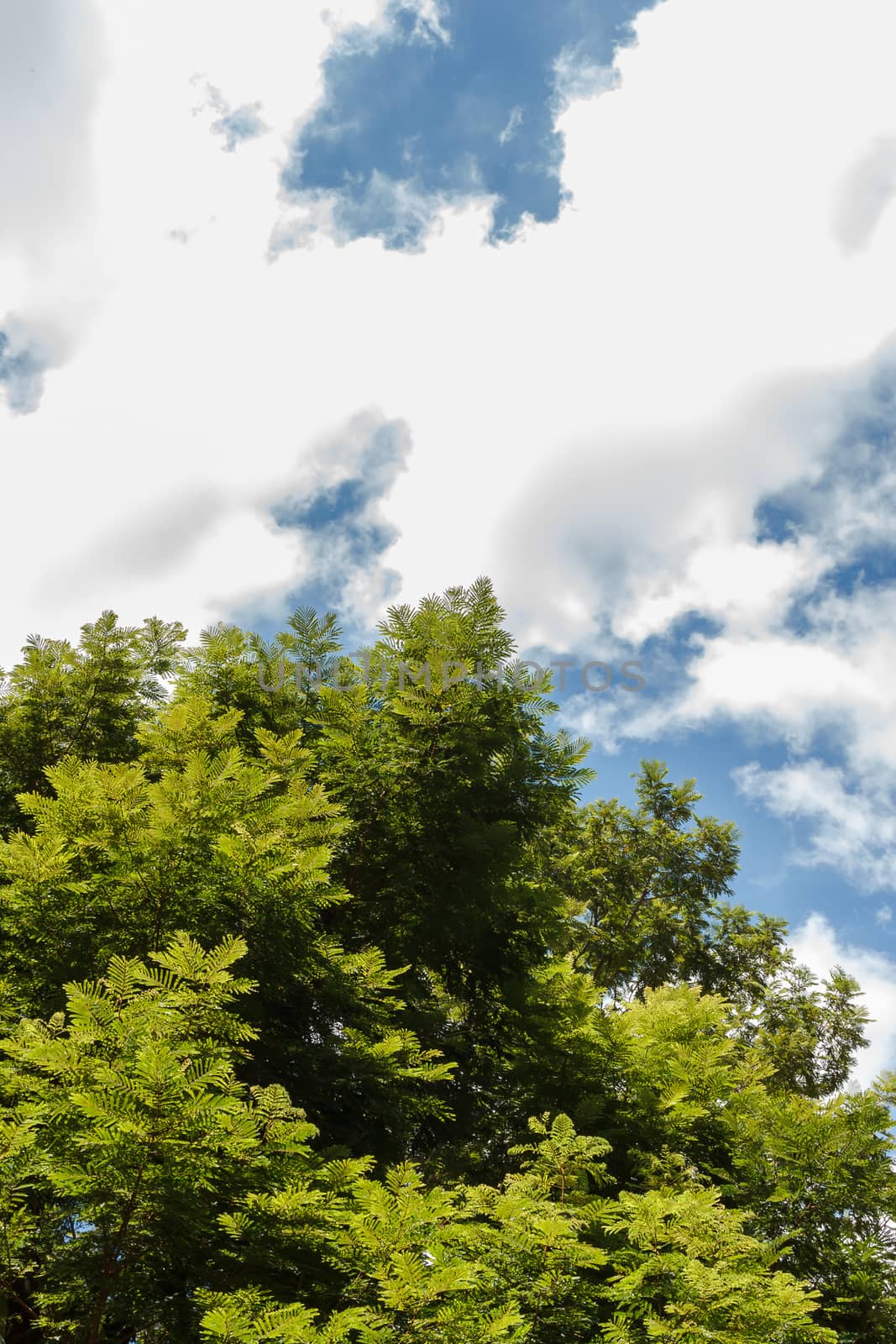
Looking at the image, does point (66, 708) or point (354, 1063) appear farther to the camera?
point (66, 708)

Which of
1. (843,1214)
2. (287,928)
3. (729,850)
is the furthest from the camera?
(729,850)

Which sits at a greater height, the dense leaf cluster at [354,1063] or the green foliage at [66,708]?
the green foliage at [66,708]

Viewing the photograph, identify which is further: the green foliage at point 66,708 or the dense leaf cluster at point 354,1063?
the green foliage at point 66,708

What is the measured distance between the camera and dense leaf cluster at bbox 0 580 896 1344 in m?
3.50

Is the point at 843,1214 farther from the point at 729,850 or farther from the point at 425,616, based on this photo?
the point at 729,850

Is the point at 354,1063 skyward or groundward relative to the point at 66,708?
groundward

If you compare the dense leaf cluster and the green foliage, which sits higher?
the green foliage

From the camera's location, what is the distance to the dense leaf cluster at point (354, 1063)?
3.50m

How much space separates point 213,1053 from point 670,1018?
6094mm

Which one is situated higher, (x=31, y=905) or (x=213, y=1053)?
(x=31, y=905)

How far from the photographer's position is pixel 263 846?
15.1ft

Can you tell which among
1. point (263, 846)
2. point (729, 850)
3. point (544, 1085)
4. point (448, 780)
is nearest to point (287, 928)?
point (263, 846)

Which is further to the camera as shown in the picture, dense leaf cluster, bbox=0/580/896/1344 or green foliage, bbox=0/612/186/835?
green foliage, bbox=0/612/186/835

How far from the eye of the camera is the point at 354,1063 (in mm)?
5480
